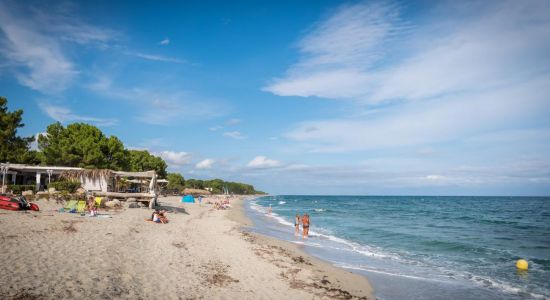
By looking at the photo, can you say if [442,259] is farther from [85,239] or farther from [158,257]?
[85,239]

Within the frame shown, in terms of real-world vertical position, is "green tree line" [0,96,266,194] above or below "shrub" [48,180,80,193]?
above

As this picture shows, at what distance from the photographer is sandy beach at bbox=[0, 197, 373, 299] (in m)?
7.68

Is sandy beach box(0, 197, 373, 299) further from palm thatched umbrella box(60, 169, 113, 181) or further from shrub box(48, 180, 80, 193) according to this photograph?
palm thatched umbrella box(60, 169, 113, 181)

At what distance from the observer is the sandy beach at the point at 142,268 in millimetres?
7676

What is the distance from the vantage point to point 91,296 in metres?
7.06

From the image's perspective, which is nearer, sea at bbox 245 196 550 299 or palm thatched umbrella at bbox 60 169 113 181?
sea at bbox 245 196 550 299

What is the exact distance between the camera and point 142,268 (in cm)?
976

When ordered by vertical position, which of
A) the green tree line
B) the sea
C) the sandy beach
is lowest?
the sea

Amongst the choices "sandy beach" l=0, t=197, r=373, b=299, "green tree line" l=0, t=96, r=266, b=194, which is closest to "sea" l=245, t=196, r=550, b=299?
"sandy beach" l=0, t=197, r=373, b=299

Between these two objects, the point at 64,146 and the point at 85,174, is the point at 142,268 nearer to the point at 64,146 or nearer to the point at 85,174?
the point at 85,174

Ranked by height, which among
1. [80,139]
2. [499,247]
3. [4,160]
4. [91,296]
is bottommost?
[499,247]

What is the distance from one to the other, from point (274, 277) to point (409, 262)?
781 centimetres

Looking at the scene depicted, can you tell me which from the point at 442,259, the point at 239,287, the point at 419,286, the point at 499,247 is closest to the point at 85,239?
the point at 239,287

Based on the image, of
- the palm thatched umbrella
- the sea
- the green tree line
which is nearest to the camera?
the sea
